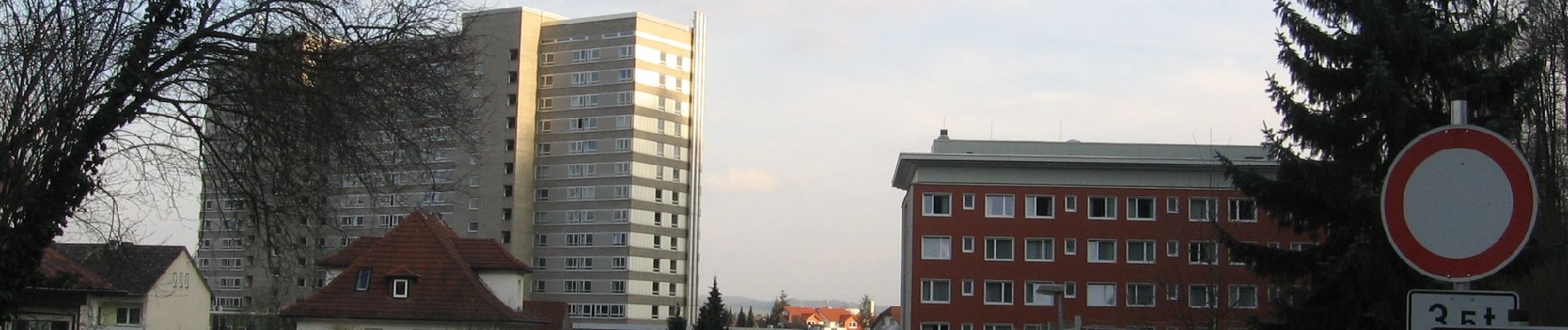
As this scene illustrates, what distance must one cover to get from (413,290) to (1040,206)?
36.7 metres

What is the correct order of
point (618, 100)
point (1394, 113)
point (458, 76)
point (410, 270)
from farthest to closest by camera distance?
point (618, 100)
point (410, 270)
point (1394, 113)
point (458, 76)

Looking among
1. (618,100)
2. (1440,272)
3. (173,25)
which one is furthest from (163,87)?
(618,100)

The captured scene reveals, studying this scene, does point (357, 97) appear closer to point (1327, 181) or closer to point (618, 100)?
point (1327, 181)

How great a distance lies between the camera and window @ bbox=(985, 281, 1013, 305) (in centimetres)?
7881

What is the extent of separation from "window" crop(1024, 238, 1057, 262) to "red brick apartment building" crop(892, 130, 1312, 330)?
4cm

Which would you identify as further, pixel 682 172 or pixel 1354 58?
pixel 682 172

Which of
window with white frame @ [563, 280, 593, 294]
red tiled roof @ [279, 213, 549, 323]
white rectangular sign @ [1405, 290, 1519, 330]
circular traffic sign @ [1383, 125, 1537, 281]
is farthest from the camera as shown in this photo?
window with white frame @ [563, 280, 593, 294]

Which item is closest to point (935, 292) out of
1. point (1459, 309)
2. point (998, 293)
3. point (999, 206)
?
point (998, 293)

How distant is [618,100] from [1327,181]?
95.6m

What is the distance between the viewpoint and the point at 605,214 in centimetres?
12044

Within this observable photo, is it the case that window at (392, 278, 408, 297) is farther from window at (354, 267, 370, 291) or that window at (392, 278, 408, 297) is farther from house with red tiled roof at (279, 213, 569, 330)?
window at (354, 267, 370, 291)

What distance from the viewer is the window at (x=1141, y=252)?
80.2 m

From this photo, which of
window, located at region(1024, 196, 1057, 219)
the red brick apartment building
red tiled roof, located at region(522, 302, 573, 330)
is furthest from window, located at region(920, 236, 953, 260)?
red tiled roof, located at region(522, 302, 573, 330)

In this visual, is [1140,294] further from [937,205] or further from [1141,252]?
[937,205]
